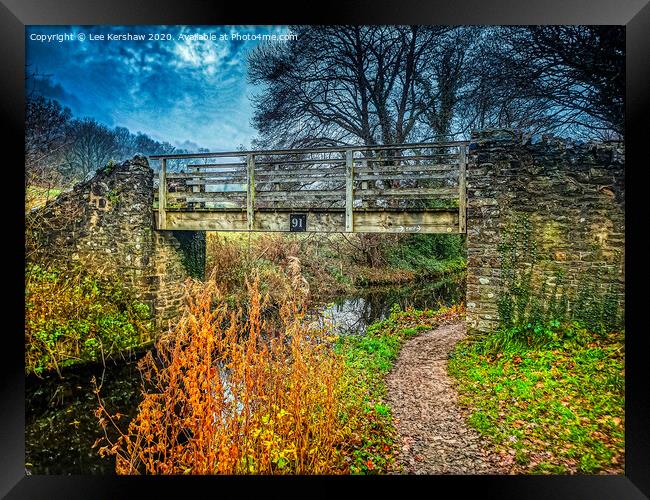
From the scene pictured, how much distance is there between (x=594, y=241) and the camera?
3.18 m

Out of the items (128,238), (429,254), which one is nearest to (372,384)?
(429,254)

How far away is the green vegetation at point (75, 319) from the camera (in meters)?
3.50

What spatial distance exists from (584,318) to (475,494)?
1.75 metres

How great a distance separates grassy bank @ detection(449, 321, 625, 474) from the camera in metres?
2.77

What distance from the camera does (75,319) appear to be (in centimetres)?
388

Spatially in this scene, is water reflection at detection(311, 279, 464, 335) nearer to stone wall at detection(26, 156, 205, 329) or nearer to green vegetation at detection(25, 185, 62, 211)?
stone wall at detection(26, 156, 205, 329)

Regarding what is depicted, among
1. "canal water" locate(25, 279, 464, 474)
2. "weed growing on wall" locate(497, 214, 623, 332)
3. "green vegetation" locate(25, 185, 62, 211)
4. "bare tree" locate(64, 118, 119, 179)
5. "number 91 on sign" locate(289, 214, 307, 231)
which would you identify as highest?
"bare tree" locate(64, 118, 119, 179)

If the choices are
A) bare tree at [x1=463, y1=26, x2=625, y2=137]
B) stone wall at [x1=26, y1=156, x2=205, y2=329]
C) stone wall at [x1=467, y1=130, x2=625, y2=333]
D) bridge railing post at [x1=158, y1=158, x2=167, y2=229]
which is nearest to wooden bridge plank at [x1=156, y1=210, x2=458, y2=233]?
stone wall at [x1=467, y1=130, x2=625, y2=333]

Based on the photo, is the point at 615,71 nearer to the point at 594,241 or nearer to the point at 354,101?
the point at 594,241

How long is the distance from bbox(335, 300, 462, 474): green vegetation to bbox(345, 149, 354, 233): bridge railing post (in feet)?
4.17
